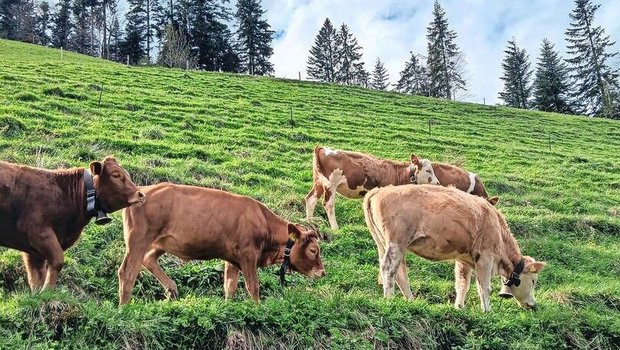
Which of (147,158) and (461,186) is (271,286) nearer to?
(147,158)

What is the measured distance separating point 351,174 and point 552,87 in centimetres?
6474

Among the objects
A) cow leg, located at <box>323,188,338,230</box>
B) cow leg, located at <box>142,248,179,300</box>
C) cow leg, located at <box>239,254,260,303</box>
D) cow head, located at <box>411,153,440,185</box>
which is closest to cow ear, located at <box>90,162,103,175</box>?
cow leg, located at <box>142,248,179,300</box>

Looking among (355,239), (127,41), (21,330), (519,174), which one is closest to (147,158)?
(355,239)

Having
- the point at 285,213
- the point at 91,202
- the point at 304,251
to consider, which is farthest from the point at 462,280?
the point at 91,202

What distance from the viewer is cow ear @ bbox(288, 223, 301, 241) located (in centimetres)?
817

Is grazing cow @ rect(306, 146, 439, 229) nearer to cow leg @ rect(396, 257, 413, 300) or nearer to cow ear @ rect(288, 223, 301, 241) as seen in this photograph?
cow leg @ rect(396, 257, 413, 300)

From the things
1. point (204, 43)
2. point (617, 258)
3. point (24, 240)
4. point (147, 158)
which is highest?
point (204, 43)

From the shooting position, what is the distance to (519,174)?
22344 mm

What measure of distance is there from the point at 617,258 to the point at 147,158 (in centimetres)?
1204

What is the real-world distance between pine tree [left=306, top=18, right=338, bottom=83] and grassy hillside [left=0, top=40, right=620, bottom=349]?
141ft

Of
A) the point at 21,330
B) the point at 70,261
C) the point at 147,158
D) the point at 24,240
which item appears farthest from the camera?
the point at 147,158

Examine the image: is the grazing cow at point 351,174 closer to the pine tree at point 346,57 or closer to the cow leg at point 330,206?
the cow leg at point 330,206

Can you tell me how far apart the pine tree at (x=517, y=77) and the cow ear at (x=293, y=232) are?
71885mm

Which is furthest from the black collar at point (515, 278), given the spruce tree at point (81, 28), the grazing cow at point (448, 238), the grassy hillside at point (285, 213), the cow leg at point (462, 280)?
the spruce tree at point (81, 28)
